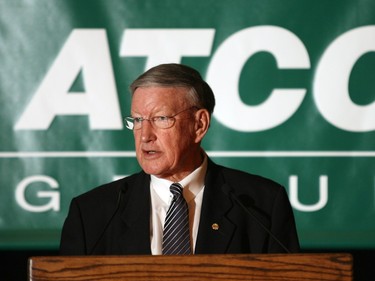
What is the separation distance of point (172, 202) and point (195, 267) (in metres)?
0.52

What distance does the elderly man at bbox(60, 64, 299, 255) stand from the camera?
2.18 meters

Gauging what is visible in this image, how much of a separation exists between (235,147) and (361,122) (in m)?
0.50

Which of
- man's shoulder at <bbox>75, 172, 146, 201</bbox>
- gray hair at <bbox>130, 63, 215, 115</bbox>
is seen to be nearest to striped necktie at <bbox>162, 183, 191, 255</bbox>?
man's shoulder at <bbox>75, 172, 146, 201</bbox>

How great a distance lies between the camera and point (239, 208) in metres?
2.27

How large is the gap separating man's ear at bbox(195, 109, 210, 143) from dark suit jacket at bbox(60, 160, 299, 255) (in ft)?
0.35

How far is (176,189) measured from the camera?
7.34ft

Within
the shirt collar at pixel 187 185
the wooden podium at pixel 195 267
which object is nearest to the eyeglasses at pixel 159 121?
the shirt collar at pixel 187 185

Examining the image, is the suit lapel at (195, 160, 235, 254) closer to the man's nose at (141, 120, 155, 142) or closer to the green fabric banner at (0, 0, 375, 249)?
the man's nose at (141, 120, 155, 142)

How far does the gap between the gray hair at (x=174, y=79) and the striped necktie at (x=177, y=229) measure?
10.8 inches

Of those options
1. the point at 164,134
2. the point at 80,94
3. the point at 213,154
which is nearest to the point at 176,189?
the point at 164,134

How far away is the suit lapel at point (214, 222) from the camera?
218 centimetres

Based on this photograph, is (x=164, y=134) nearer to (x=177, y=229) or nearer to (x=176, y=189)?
(x=176, y=189)

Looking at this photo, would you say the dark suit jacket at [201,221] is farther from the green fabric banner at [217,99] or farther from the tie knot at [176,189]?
the green fabric banner at [217,99]

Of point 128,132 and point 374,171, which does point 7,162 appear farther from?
point 374,171
